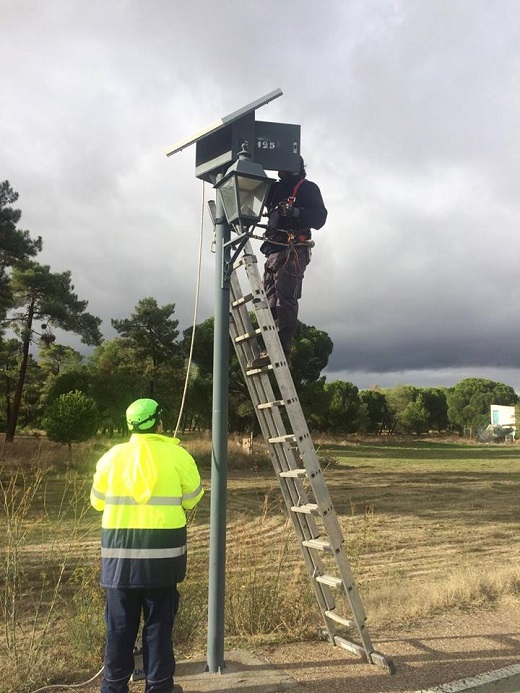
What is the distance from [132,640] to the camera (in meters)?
3.34

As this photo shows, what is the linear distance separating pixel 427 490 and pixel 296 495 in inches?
716

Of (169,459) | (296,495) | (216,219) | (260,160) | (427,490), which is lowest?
(427,490)

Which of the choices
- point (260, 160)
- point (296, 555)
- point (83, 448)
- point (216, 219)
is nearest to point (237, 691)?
point (216, 219)

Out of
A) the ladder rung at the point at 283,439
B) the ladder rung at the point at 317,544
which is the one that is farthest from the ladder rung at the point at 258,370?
the ladder rung at the point at 317,544

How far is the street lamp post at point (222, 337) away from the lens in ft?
13.3

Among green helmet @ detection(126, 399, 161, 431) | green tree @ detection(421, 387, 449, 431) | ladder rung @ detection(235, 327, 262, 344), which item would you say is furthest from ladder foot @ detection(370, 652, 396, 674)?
green tree @ detection(421, 387, 449, 431)

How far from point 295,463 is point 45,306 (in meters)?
28.7

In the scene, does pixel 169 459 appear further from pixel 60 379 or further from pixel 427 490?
pixel 60 379

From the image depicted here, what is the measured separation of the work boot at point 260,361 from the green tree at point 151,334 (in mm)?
33555

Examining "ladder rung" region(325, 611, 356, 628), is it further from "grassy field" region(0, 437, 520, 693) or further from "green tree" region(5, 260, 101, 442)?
"green tree" region(5, 260, 101, 442)

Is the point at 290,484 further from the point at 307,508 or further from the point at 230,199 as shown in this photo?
the point at 230,199

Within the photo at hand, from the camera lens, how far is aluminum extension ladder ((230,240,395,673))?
4062 millimetres

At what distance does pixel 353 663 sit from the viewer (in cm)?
417

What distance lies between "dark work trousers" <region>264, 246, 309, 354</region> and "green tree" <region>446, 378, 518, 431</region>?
88.1 metres
